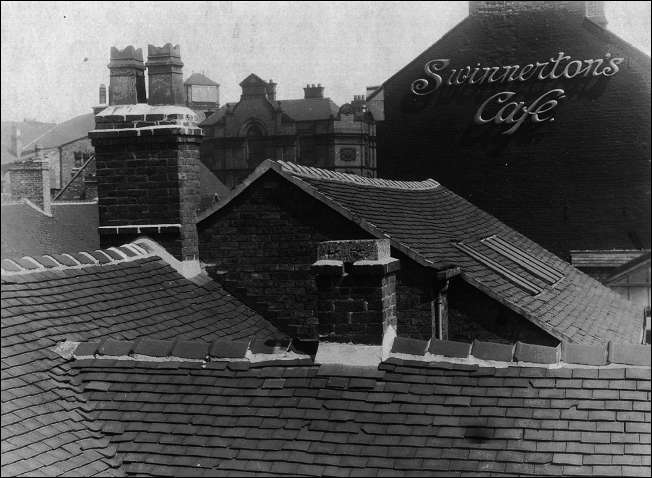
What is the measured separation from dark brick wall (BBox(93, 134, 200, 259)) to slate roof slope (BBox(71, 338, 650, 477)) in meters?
3.80

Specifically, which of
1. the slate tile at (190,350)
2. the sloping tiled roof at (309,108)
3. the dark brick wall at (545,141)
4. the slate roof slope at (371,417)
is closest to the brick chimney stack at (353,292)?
the slate roof slope at (371,417)

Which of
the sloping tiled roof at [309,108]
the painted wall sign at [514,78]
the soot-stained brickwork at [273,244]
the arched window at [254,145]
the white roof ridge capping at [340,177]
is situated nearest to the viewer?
the soot-stained brickwork at [273,244]

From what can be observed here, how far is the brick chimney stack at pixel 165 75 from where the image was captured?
1165cm

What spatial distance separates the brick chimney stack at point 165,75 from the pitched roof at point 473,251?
182 cm

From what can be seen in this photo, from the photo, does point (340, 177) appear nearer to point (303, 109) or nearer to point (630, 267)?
point (630, 267)

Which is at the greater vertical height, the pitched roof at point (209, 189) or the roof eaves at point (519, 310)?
the pitched roof at point (209, 189)

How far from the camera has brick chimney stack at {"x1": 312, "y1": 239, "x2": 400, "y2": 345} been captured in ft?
24.1

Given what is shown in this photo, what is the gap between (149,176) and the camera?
36.6 feet

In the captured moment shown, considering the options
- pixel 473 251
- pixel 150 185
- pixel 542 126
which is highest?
pixel 542 126

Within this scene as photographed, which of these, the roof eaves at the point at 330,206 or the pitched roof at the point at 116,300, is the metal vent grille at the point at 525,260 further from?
the pitched roof at the point at 116,300

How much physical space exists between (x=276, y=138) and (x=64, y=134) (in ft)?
60.5

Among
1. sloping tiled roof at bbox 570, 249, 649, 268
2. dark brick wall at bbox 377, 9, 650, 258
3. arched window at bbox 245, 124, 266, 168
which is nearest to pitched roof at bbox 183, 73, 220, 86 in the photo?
arched window at bbox 245, 124, 266, 168

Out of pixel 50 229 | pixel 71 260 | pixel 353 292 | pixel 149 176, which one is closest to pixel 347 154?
pixel 50 229

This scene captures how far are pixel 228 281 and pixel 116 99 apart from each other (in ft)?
11.1
